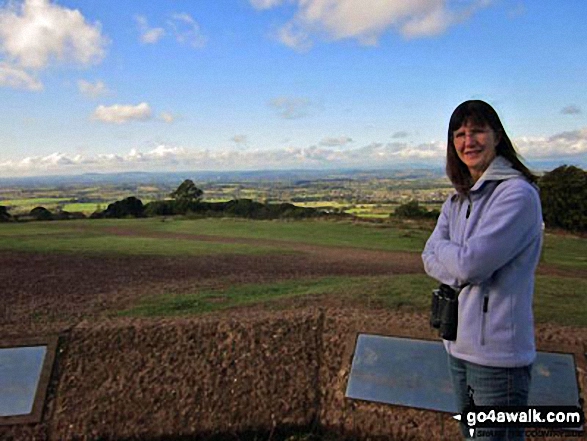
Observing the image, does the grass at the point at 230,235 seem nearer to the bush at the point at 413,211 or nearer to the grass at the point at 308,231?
the grass at the point at 308,231

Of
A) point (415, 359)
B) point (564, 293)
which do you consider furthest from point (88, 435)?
point (564, 293)

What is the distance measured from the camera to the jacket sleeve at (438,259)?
257 cm

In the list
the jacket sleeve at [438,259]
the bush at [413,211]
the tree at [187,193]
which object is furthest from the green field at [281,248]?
the jacket sleeve at [438,259]

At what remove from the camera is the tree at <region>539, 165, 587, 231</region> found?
10.5m

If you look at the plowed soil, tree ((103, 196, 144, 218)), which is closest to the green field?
the plowed soil

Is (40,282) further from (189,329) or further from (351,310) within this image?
(351,310)

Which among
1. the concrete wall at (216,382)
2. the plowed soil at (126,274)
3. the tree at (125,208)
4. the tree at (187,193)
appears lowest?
the concrete wall at (216,382)

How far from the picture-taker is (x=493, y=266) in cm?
234

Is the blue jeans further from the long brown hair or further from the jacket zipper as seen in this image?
the long brown hair

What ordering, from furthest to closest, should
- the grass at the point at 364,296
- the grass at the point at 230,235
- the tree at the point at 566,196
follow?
the tree at the point at 566,196
the grass at the point at 230,235
the grass at the point at 364,296

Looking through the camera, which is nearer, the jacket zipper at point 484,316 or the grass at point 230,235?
the jacket zipper at point 484,316

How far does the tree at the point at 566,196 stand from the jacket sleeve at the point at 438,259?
8.73 meters

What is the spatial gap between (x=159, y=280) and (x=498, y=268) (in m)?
6.56

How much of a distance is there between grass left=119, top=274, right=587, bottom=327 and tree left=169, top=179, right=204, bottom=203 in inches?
347
